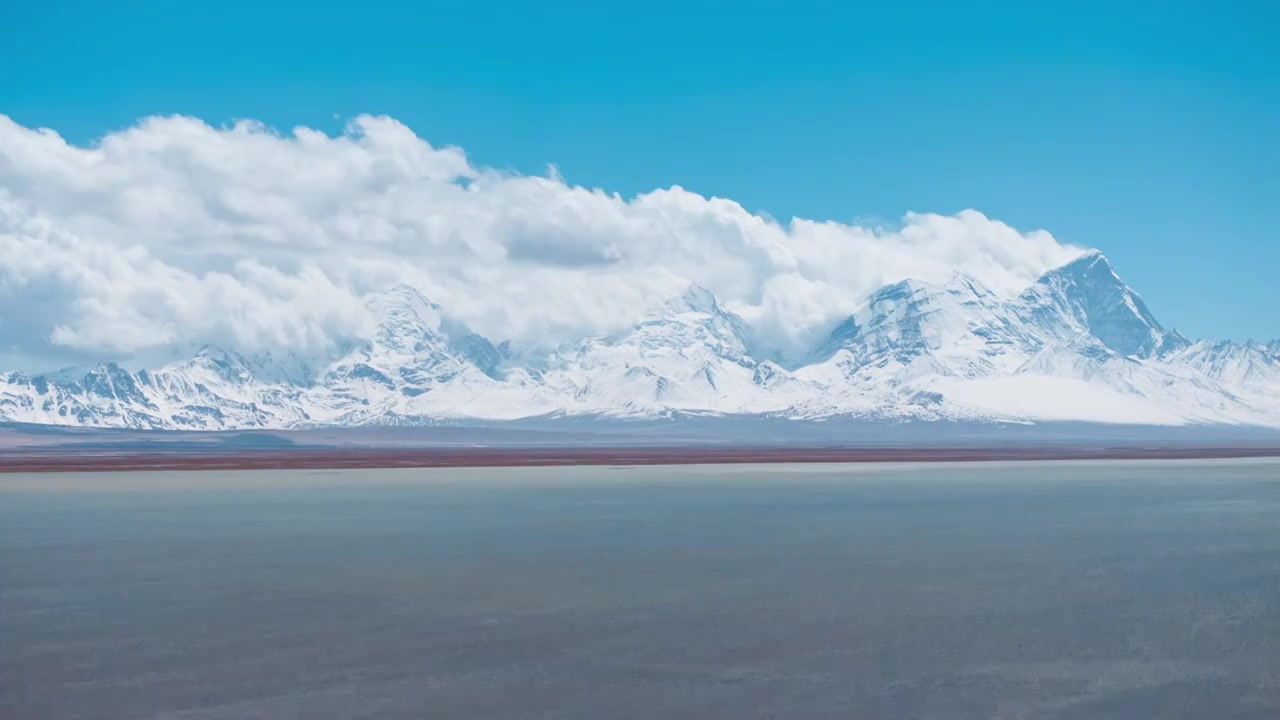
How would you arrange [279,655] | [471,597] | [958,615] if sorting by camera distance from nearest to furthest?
[279,655]
[958,615]
[471,597]

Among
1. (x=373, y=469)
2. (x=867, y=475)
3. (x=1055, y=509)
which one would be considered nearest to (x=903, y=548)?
(x=1055, y=509)

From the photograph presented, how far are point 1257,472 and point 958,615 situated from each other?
101m

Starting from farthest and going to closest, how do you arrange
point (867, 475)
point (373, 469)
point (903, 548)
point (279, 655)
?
point (373, 469)
point (867, 475)
point (903, 548)
point (279, 655)

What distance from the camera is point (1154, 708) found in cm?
2169

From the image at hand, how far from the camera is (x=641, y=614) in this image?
30.7 m

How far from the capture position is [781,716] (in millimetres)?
21125

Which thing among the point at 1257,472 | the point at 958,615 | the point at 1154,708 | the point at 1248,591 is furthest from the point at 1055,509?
the point at 1257,472

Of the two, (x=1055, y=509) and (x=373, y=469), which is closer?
(x=1055, y=509)

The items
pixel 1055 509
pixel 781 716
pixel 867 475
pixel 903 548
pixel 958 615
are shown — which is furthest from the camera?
pixel 867 475

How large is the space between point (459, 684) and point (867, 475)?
9511cm

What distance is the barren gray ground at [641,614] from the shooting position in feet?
73.6

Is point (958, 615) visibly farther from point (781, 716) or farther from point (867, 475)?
point (867, 475)

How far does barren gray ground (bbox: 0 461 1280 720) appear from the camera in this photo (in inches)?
883

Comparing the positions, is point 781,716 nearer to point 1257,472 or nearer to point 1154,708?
point 1154,708
